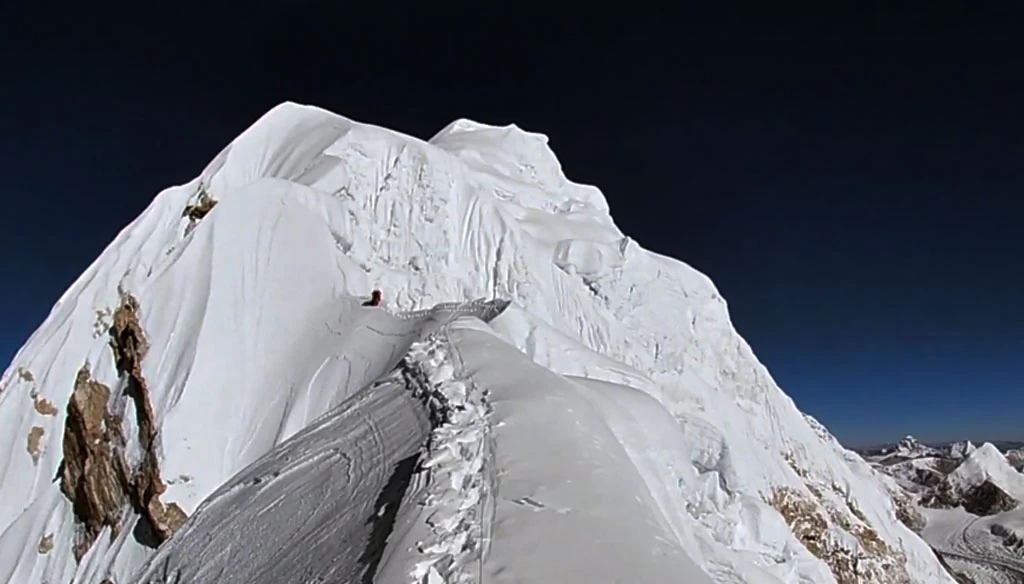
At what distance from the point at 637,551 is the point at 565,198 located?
73.4 ft

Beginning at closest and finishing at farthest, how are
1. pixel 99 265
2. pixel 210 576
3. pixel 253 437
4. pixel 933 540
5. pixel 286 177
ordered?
pixel 210 576, pixel 253 437, pixel 99 265, pixel 286 177, pixel 933 540

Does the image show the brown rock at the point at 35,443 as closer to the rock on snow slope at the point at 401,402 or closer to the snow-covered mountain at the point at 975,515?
the rock on snow slope at the point at 401,402

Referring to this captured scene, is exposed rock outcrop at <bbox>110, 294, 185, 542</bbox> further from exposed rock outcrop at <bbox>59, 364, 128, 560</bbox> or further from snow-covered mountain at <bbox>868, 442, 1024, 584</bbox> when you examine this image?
snow-covered mountain at <bbox>868, 442, 1024, 584</bbox>

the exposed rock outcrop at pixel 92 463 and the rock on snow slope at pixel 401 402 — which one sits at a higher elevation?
the rock on snow slope at pixel 401 402

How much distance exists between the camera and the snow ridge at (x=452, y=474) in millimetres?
3123

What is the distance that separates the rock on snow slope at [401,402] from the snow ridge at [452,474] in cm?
2

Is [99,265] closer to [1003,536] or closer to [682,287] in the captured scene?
[682,287]

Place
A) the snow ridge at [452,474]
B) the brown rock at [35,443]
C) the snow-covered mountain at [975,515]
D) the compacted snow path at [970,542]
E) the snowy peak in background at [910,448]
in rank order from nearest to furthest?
the snow ridge at [452,474] → the brown rock at [35,443] → the compacted snow path at [970,542] → the snow-covered mountain at [975,515] → the snowy peak in background at [910,448]

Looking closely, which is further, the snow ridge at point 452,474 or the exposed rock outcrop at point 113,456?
the exposed rock outcrop at point 113,456

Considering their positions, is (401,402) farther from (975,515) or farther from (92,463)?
(975,515)

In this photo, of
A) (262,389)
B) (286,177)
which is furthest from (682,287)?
(262,389)

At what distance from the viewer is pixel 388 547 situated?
3512mm

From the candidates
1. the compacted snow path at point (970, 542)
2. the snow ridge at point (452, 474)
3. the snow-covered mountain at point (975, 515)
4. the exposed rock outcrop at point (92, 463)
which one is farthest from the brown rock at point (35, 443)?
the compacted snow path at point (970, 542)

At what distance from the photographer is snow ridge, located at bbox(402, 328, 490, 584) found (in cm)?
312
